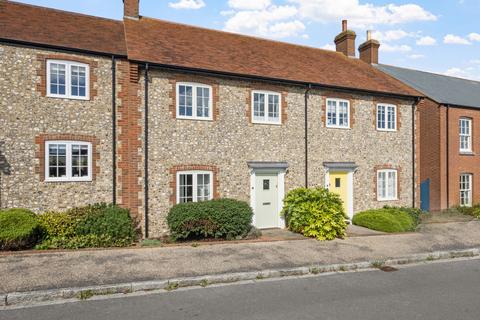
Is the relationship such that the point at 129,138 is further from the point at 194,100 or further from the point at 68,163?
the point at 194,100

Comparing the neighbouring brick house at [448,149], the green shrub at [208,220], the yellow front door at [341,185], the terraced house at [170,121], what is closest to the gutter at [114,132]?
the terraced house at [170,121]

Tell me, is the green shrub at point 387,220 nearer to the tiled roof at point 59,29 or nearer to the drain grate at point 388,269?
the drain grate at point 388,269

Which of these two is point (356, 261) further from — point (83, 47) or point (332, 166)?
point (83, 47)

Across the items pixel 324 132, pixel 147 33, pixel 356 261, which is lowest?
pixel 356 261

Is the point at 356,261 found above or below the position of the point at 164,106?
below

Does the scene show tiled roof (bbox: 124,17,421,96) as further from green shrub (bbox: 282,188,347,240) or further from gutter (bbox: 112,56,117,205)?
green shrub (bbox: 282,188,347,240)

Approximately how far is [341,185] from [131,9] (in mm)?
11530

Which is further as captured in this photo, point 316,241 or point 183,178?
point 183,178

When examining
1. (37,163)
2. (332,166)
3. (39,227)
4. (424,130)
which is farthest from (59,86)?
(424,130)

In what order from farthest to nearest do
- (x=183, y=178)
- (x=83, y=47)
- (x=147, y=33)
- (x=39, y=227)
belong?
(x=147, y=33)
(x=183, y=178)
(x=83, y=47)
(x=39, y=227)

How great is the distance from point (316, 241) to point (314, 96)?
20.1ft

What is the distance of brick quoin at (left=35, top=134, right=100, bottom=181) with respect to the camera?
10.2 m

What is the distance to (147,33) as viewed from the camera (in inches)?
531

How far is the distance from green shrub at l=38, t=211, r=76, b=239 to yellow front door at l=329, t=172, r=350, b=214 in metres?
9.75
